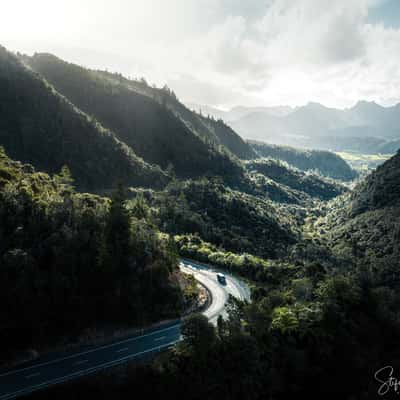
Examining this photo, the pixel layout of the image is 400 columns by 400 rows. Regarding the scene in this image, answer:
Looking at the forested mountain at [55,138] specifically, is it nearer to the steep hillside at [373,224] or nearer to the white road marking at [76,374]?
the steep hillside at [373,224]

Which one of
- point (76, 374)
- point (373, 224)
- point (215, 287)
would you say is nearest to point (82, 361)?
point (76, 374)

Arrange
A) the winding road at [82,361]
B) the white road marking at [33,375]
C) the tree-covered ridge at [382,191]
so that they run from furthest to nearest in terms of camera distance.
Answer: the tree-covered ridge at [382,191] < the white road marking at [33,375] < the winding road at [82,361]

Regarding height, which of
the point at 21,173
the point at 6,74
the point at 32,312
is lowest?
the point at 32,312

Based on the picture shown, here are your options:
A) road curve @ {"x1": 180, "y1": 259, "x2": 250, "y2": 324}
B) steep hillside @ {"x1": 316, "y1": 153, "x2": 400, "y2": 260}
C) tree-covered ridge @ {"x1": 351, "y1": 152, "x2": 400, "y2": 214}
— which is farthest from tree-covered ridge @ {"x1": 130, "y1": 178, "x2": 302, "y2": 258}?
tree-covered ridge @ {"x1": 351, "y1": 152, "x2": 400, "y2": 214}

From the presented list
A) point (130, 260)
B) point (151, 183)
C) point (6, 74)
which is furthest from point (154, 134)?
point (130, 260)

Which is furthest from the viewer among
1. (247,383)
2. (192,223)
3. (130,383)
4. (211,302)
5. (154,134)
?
(154,134)

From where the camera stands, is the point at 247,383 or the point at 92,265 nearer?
the point at 247,383

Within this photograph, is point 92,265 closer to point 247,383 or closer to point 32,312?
point 32,312

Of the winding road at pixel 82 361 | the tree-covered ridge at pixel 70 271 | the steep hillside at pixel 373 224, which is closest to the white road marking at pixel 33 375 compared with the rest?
the winding road at pixel 82 361
